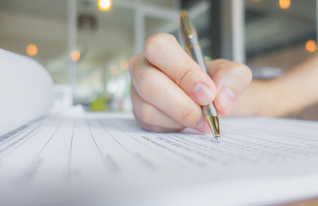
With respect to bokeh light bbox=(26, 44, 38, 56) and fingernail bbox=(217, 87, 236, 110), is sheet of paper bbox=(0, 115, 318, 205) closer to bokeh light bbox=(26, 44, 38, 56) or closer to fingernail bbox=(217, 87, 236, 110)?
fingernail bbox=(217, 87, 236, 110)

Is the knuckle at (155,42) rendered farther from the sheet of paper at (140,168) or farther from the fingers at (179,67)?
the sheet of paper at (140,168)

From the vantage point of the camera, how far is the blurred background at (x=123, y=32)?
2107mm

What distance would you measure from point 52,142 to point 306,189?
20cm

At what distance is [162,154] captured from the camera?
0.54ft

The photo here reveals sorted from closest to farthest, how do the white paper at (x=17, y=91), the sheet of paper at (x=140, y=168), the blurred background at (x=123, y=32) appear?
1. the sheet of paper at (x=140, y=168)
2. the white paper at (x=17, y=91)
3. the blurred background at (x=123, y=32)

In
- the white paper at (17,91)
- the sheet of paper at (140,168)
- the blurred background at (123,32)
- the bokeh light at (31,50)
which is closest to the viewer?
the sheet of paper at (140,168)

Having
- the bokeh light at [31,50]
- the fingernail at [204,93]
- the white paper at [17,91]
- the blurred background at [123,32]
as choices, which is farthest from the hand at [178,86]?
the bokeh light at [31,50]

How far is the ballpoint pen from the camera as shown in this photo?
0.83 ft

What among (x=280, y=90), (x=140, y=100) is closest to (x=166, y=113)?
(x=140, y=100)

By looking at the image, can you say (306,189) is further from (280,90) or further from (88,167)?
(280,90)

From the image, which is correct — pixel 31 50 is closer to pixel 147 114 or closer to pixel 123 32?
pixel 123 32

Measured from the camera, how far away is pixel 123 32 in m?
3.05

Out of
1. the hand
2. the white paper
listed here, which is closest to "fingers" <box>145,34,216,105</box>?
the hand

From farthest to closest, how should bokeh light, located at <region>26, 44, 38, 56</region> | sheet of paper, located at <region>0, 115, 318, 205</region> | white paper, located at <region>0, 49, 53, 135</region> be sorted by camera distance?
1. bokeh light, located at <region>26, 44, 38, 56</region>
2. white paper, located at <region>0, 49, 53, 135</region>
3. sheet of paper, located at <region>0, 115, 318, 205</region>
